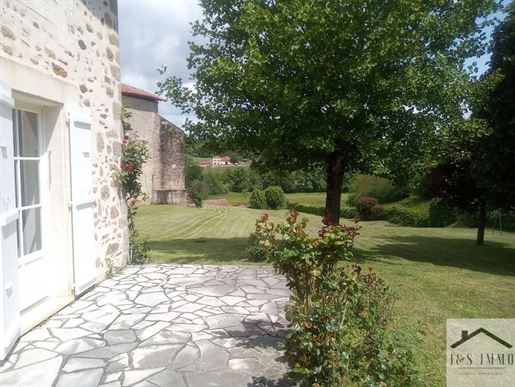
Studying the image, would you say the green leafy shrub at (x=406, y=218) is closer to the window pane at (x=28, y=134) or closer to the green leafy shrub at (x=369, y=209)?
the green leafy shrub at (x=369, y=209)

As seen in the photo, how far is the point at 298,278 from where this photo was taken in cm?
322

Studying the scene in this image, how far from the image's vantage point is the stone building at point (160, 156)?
75.4 feet

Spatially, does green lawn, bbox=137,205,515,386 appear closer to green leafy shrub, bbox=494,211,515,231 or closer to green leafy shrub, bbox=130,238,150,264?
green leafy shrub, bbox=130,238,150,264

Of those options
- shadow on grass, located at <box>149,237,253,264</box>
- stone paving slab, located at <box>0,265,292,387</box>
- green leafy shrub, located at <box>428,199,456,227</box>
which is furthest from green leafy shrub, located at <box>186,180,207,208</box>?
stone paving slab, located at <box>0,265,292,387</box>

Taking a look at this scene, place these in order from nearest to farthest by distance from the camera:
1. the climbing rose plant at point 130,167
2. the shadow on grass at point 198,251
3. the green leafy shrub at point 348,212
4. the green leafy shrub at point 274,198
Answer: the climbing rose plant at point 130,167 < the shadow on grass at point 198,251 < the green leafy shrub at point 348,212 < the green leafy shrub at point 274,198

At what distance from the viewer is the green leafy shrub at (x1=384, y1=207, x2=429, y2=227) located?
2012 centimetres

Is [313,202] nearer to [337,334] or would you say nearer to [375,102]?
[375,102]

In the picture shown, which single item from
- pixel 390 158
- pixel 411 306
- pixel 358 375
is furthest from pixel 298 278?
pixel 390 158

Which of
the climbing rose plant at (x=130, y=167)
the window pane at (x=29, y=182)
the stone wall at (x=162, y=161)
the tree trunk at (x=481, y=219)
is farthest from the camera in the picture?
the stone wall at (x=162, y=161)

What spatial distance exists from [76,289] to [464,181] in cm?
1175

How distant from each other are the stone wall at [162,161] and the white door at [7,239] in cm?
2002

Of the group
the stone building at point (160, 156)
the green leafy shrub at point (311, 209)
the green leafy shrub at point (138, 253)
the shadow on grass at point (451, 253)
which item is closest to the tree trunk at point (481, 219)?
the shadow on grass at point (451, 253)

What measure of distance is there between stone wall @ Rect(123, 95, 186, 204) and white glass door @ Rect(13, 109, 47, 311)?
1895 cm

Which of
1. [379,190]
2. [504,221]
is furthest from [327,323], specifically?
[379,190]
